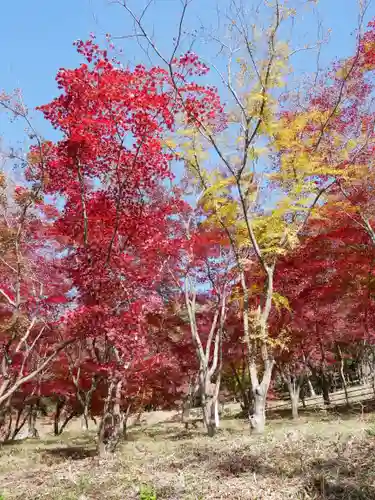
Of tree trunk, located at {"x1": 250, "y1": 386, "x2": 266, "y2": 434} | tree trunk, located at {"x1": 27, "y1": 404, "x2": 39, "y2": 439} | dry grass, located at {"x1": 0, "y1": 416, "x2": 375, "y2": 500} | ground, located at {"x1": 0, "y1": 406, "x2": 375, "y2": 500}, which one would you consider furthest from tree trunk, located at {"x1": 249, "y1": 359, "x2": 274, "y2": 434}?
→ tree trunk, located at {"x1": 27, "y1": 404, "x2": 39, "y2": 439}

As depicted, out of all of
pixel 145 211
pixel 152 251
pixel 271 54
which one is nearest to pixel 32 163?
pixel 145 211

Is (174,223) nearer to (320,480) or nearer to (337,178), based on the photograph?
(337,178)

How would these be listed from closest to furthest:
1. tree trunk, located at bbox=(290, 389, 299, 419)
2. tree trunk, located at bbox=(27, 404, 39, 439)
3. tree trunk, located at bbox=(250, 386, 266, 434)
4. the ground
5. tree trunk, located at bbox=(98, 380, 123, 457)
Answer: the ground
tree trunk, located at bbox=(98, 380, 123, 457)
tree trunk, located at bbox=(250, 386, 266, 434)
tree trunk, located at bbox=(290, 389, 299, 419)
tree trunk, located at bbox=(27, 404, 39, 439)

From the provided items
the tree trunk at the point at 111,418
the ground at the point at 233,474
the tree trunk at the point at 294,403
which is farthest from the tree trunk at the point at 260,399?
the tree trunk at the point at 294,403

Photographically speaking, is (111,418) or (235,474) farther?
(111,418)

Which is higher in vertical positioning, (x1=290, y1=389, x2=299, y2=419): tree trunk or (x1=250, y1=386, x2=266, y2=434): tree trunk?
(x1=250, y1=386, x2=266, y2=434): tree trunk

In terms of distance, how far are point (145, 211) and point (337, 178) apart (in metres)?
5.85

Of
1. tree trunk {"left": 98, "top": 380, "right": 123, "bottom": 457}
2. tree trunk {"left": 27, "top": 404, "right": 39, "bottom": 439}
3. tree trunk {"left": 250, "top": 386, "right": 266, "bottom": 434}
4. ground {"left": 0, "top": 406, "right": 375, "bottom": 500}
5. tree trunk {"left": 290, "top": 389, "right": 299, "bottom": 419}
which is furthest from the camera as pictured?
tree trunk {"left": 27, "top": 404, "right": 39, "bottom": 439}

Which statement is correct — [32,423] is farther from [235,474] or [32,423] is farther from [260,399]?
[235,474]

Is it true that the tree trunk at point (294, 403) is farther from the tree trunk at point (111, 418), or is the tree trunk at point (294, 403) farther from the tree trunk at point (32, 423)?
the tree trunk at point (32, 423)

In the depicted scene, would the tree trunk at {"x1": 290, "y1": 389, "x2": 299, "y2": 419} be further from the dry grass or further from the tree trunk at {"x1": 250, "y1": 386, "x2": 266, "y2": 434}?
the dry grass

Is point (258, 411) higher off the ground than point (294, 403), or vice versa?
point (258, 411)

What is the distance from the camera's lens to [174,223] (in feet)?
51.5

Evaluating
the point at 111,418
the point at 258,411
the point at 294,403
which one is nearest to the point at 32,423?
the point at 294,403
